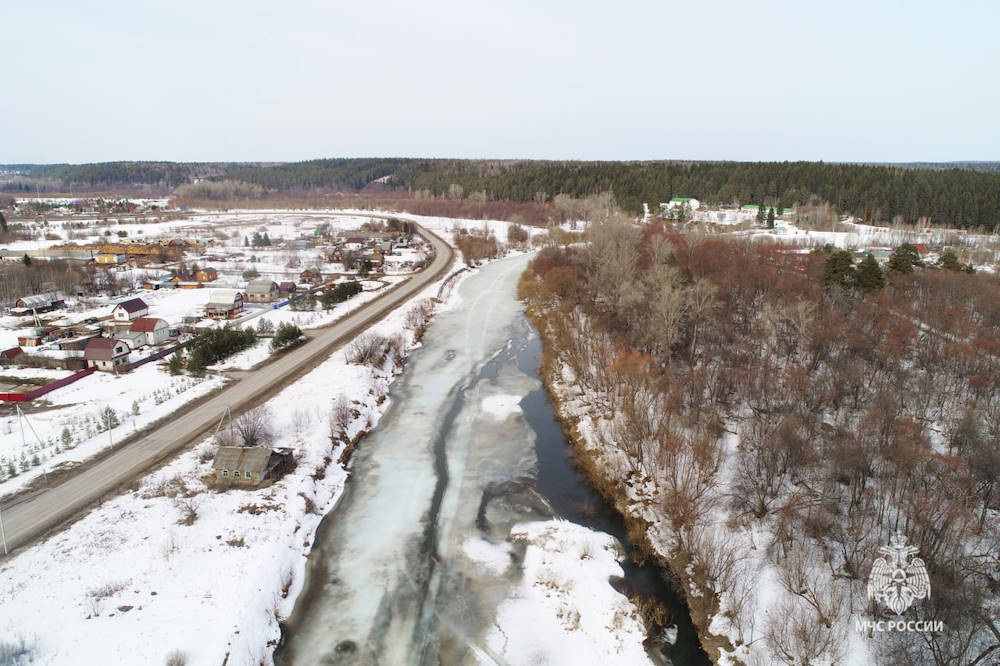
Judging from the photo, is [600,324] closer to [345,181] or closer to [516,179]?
[516,179]

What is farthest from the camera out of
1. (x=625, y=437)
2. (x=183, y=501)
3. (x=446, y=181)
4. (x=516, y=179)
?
(x=446, y=181)

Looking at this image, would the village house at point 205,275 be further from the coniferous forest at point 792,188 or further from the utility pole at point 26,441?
the coniferous forest at point 792,188

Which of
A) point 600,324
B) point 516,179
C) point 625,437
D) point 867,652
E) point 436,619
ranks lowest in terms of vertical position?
point 436,619

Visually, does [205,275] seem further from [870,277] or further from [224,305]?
[870,277]

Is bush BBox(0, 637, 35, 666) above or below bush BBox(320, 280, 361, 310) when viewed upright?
below

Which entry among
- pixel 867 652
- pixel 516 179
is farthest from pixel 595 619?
pixel 516 179

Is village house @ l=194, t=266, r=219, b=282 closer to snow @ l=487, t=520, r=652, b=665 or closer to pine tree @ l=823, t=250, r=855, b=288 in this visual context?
snow @ l=487, t=520, r=652, b=665

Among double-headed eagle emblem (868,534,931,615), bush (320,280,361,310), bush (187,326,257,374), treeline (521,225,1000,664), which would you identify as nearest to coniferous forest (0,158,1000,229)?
treeline (521,225,1000,664)

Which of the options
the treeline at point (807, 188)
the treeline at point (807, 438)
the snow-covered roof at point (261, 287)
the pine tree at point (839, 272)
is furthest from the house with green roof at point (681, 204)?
the snow-covered roof at point (261, 287)
